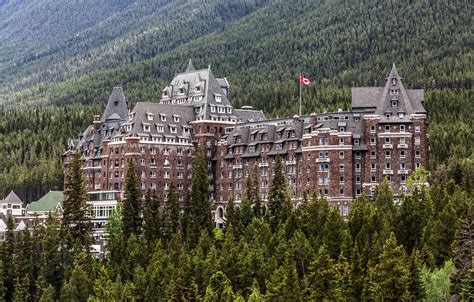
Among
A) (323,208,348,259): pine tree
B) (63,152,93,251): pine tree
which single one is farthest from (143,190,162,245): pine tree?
(323,208,348,259): pine tree

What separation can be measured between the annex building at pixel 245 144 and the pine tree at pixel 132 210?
13386 millimetres

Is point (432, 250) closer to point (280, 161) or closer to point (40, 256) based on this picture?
point (280, 161)

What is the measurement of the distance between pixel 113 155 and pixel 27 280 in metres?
44.2

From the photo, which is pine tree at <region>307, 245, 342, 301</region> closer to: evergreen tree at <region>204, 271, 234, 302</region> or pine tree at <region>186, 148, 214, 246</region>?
evergreen tree at <region>204, 271, 234, 302</region>

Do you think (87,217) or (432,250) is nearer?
(432,250)

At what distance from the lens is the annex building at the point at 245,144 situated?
155m

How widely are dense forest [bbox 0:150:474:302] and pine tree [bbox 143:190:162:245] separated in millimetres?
196

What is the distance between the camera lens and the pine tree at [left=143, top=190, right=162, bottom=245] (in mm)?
147125

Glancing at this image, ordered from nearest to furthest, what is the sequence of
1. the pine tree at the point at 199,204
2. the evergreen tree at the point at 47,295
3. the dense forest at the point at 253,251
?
the dense forest at the point at 253,251, the evergreen tree at the point at 47,295, the pine tree at the point at 199,204

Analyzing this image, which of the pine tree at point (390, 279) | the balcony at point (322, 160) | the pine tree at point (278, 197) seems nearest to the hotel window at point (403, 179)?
the balcony at point (322, 160)

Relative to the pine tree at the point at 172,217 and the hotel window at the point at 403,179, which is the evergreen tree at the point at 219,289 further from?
the hotel window at the point at 403,179

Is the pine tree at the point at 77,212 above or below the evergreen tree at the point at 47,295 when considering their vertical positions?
above

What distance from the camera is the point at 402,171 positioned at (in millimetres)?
154875

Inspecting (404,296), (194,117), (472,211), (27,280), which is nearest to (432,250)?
(472,211)
